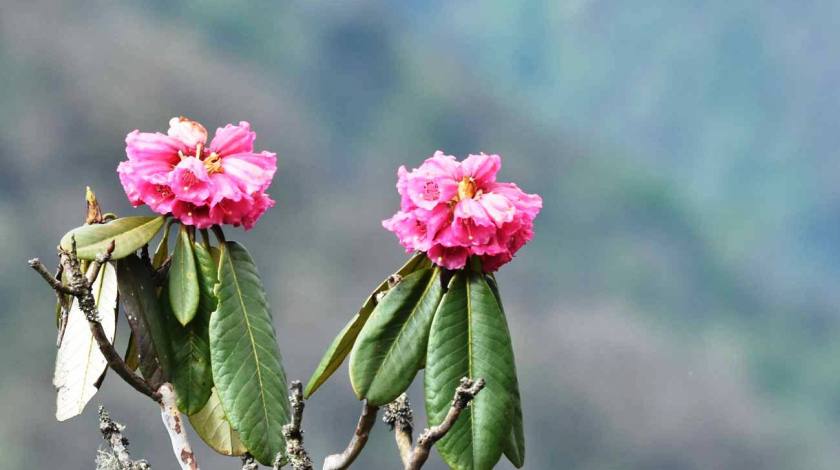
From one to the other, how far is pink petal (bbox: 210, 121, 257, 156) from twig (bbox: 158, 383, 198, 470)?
44 centimetres

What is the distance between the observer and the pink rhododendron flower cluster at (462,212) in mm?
1756

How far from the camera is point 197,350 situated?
1.93 meters

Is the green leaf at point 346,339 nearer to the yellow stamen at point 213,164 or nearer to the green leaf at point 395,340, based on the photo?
the green leaf at point 395,340

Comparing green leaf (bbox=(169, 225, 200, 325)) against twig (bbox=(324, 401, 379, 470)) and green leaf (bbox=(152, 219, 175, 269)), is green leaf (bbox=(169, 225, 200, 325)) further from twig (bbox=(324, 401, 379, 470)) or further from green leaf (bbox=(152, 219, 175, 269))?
twig (bbox=(324, 401, 379, 470))

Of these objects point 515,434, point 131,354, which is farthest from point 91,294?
point 515,434

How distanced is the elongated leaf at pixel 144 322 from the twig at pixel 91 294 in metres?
0.06

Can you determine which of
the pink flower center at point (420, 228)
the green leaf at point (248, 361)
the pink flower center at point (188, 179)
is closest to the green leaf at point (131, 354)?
the green leaf at point (248, 361)

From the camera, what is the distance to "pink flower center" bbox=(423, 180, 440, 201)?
1792 mm

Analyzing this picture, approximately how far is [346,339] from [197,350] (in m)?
0.28

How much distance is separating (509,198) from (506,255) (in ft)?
0.32

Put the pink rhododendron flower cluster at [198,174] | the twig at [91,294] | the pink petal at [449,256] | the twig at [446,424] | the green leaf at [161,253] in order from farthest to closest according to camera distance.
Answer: the green leaf at [161,253] < the pink rhododendron flower cluster at [198,174] < the pink petal at [449,256] < the twig at [91,294] < the twig at [446,424]

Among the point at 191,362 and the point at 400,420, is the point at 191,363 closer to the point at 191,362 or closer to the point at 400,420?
the point at 191,362

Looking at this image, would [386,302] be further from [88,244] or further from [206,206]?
[88,244]

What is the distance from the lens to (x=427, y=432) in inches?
63.6
